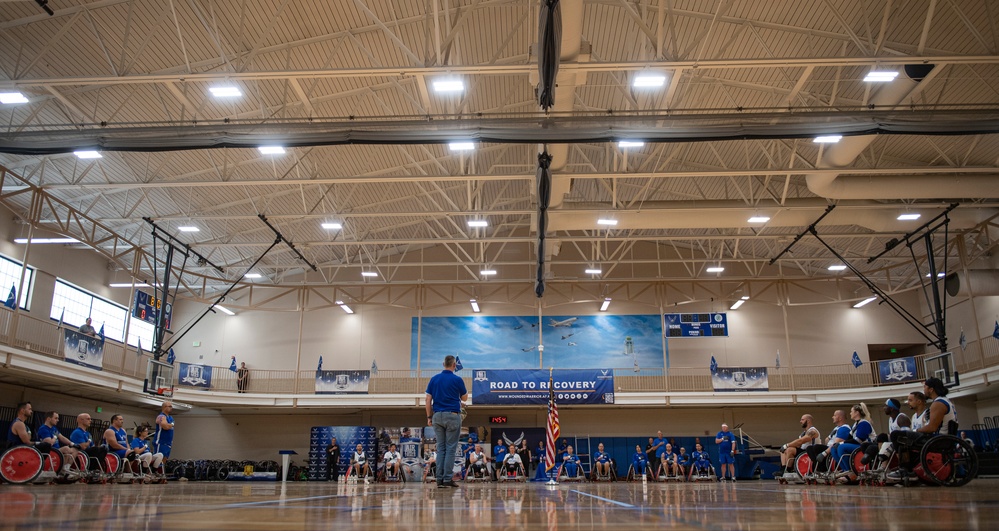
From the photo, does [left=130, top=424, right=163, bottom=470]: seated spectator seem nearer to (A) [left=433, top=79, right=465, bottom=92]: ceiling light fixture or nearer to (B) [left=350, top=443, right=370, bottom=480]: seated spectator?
(A) [left=433, top=79, right=465, bottom=92]: ceiling light fixture

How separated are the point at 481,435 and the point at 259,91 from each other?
17.1m

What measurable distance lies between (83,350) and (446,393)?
16445mm

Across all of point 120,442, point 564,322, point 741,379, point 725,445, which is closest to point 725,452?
point 725,445

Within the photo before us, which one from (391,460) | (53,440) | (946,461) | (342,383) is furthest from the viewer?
(342,383)

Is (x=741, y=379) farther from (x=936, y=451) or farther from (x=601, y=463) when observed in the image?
(x=936, y=451)

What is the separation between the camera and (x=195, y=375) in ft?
85.0

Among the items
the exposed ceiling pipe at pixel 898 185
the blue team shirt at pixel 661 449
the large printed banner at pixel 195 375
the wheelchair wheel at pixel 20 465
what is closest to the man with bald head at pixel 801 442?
the exposed ceiling pipe at pixel 898 185

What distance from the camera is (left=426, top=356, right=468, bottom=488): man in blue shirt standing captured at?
319 inches

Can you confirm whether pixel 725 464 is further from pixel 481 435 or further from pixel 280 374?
pixel 280 374

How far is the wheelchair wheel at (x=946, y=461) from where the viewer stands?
7.52m

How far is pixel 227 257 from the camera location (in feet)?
89.5

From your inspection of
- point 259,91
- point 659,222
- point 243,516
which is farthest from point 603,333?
point 243,516

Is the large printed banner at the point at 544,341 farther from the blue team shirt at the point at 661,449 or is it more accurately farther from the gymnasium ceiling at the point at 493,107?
the gymnasium ceiling at the point at 493,107

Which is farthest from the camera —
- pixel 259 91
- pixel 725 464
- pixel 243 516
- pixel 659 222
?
pixel 725 464
